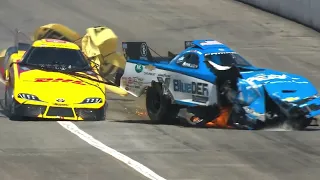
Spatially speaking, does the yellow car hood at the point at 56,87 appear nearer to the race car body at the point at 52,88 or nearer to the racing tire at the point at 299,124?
the race car body at the point at 52,88

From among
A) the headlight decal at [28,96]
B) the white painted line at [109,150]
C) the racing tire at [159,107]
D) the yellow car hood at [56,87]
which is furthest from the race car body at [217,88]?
the white painted line at [109,150]

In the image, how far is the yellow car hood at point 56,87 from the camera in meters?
13.4

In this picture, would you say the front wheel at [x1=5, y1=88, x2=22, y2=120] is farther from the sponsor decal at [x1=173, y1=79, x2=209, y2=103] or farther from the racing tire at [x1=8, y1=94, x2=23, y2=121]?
the sponsor decal at [x1=173, y1=79, x2=209, y2=103]

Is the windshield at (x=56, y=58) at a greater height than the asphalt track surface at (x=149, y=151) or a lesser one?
greater

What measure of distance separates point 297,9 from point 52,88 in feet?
52.5

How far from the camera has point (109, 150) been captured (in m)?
10.2

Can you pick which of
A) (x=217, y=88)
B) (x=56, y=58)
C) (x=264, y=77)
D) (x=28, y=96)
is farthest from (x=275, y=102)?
(x=56, y=58)

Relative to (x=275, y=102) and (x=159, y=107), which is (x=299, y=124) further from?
(x=159, y=107)

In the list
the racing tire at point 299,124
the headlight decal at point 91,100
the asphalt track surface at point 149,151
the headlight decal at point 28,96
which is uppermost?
the headlight decal at point 28,96

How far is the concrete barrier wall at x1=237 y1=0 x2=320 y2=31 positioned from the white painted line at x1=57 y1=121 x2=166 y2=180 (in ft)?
52.4

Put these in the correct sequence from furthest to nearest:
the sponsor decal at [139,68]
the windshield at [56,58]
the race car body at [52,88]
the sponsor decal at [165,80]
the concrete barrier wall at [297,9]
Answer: the concrete barrier wall at [297,9] < the sponsor decal at [139,68] < the windshield at [56,58] < the sponsor decal at [165,80] < the race car body at [52,88]

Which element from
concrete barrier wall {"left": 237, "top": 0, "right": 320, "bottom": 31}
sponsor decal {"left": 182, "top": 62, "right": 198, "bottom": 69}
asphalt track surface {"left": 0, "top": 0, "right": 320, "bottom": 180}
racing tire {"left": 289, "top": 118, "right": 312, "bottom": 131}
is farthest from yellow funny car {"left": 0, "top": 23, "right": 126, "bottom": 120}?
Result: concrete barrier wall {"left": 237, "top": 0, "right": 320, "bottom": 31}

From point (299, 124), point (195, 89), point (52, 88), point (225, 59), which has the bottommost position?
point (299, 124)

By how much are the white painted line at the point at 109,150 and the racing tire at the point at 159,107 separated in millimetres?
2788
